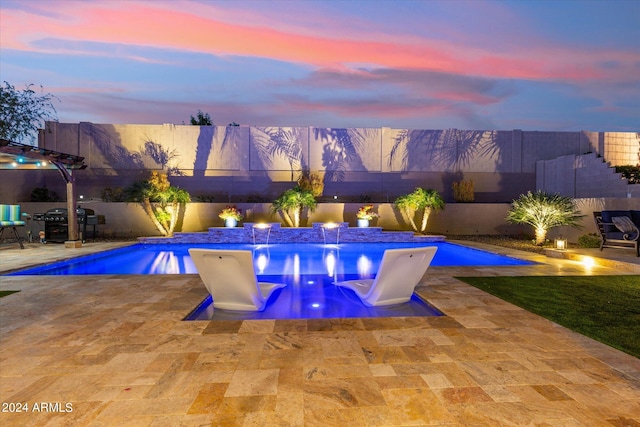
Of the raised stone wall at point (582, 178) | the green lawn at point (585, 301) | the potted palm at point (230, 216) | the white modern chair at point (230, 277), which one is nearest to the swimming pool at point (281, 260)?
the potted palm at point (230, 216)

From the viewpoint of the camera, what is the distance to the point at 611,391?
212cm

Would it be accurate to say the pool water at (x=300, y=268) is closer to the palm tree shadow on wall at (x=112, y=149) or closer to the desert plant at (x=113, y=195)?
the desert plant at (x=113, y=195)

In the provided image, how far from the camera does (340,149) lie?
1574 cm

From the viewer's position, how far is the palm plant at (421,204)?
499 inches

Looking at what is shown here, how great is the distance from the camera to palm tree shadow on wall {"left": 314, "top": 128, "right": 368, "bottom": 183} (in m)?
15.7

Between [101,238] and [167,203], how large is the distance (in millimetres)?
2851

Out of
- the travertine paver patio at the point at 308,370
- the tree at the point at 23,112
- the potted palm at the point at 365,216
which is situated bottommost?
the travertine paver patio at the point at 308,370

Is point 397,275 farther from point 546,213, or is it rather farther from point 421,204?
point 421,204

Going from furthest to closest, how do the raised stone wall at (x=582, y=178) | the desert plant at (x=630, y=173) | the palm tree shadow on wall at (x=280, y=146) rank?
the palm tree shadow on wall at (x=280, y=146) < the raised stone wall at (x=582, y=178) < the desert plant at (x=630, y=173)

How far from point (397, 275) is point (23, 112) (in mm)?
19363

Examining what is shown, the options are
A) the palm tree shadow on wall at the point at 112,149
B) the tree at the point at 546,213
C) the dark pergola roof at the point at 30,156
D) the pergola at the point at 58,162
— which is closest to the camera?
the dark pergola roof at the point at 30,156

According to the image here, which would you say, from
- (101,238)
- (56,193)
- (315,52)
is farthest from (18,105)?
(315,52)

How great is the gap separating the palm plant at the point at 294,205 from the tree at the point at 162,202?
3.57 m

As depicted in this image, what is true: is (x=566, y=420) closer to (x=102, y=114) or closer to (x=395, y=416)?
(x=395, y=416)
